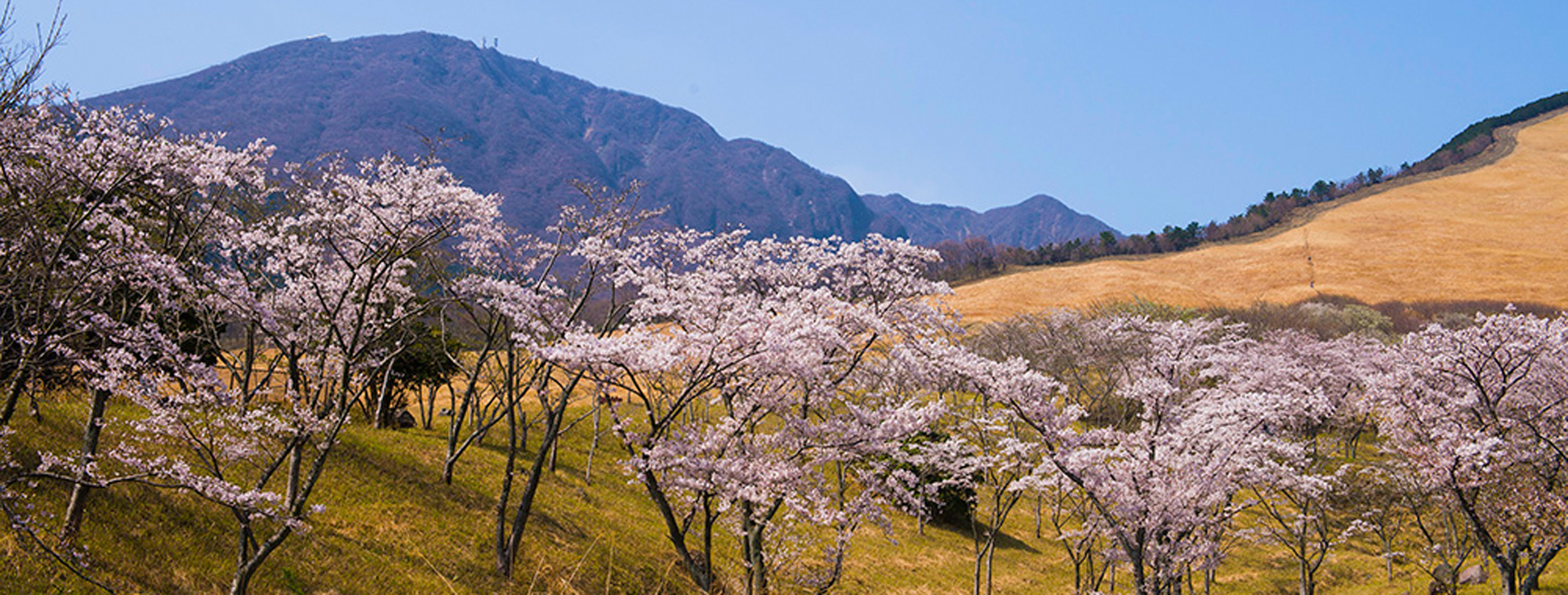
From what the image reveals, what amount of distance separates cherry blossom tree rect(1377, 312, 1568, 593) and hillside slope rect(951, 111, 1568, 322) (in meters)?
66.5

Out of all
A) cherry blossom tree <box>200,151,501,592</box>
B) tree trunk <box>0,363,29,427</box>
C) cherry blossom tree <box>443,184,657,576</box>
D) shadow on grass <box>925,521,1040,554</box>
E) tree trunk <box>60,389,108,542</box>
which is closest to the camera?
tree trunk <box>0,363,29,427</box>

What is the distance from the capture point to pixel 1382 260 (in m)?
98.1

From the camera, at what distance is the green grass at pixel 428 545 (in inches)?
439

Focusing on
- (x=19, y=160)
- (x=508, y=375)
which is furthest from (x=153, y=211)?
(x=508, y=375)

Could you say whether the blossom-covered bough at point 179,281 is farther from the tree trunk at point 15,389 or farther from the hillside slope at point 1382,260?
the hillside slope at point 1382,260

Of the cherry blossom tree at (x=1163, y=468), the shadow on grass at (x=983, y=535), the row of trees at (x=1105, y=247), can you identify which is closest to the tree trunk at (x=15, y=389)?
the cherry blossom tree at (x=1163, y=468)

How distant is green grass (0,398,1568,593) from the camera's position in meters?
11.2

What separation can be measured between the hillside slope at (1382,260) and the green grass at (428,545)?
6314 centimetres

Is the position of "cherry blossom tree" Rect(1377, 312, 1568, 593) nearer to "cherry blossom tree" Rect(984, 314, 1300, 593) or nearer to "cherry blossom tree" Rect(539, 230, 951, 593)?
"cherry blossom tree" Rect(984, 314, 1300, 593)

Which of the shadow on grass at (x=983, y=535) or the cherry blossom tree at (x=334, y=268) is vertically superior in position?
the cherry blossom tree at (x=334, y=268)

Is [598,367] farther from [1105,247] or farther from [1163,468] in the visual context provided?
[1105,247]

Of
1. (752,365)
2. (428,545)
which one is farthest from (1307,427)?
(428,545)

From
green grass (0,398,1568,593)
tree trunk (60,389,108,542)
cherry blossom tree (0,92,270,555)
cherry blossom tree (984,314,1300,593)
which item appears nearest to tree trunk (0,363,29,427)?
cherry blossom tree (0,92,270,555)

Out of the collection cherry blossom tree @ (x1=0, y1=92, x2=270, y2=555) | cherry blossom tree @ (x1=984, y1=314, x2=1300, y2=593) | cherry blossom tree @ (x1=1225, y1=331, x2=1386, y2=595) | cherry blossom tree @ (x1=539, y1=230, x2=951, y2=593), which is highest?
cherry blossom tree @ (x1=0, y1=92, x2=270, y2=555)
